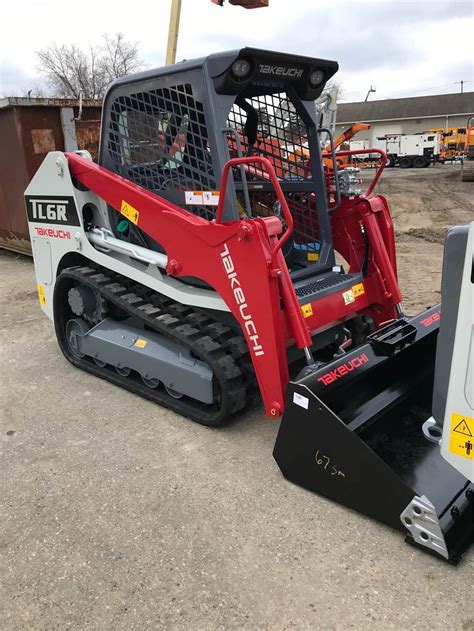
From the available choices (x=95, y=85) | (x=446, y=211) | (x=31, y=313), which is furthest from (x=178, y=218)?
(x=95, y=85)

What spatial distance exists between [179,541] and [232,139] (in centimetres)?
244

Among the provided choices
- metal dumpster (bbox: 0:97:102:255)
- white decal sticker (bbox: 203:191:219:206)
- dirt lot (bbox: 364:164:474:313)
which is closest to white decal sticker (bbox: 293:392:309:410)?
white decal sticker (bbox: 203:191:219:206)

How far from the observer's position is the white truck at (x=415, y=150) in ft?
111

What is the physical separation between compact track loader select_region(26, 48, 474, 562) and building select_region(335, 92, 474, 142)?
4986 centimetres

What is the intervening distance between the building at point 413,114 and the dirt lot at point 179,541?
168 ft

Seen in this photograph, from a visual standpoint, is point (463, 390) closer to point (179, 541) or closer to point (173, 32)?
point (179, 541)

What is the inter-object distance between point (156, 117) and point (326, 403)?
7.16 feet

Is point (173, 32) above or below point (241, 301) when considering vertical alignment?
above

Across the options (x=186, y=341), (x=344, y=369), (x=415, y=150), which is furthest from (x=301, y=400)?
(x=415, y=150)

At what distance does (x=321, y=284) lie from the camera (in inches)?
143

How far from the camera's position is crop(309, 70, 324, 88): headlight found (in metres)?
3.59

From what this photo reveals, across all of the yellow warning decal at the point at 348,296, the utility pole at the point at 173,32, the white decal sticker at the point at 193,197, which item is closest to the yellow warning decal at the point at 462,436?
the yellow warning decal at the point at 348,296

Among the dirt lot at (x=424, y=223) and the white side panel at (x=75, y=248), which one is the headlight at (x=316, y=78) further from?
the dirt lot at (x=424, y=223)

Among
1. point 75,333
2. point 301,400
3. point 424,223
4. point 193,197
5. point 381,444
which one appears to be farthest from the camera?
point 424,223
